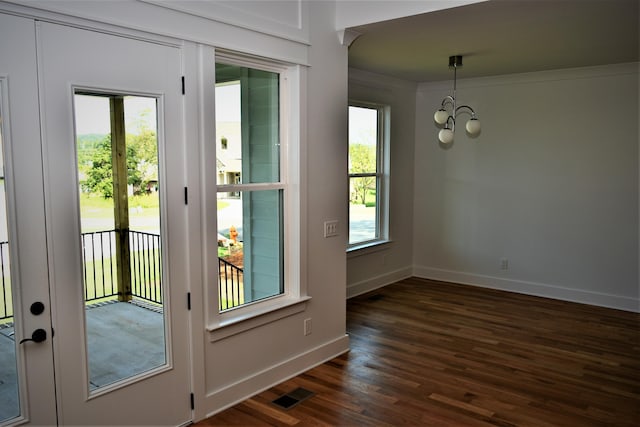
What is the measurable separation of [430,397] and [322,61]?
8.22ft

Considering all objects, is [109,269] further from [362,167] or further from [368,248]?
[362,167]

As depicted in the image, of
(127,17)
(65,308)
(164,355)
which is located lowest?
(164,355)

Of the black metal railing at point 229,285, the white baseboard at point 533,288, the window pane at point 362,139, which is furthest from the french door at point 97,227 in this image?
the white baseboard at point 533,288

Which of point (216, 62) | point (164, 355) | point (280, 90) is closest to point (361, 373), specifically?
point (164, 355)

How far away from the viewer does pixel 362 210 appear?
20.6ft

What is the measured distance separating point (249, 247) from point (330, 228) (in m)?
0.73

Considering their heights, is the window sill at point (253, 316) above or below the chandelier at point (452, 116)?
below

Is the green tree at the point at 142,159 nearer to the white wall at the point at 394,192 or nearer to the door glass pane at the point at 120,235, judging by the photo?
the door glass pane at the point at 120,235

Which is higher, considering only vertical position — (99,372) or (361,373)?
(99,372)

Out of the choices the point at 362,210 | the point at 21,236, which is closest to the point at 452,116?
the point at 362,210

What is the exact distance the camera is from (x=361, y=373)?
12.7ft

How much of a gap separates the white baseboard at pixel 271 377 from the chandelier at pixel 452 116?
2381 millimetres

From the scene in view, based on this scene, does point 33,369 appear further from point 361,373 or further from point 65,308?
point 361,373

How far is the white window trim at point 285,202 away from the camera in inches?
120
